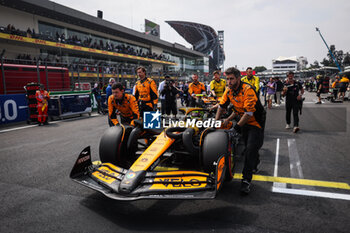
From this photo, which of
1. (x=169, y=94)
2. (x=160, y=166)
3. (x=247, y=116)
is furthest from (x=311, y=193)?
(x=169, y=94)

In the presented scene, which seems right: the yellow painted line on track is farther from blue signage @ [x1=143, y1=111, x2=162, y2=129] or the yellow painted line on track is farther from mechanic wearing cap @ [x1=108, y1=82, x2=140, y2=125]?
mechanic wearing cap @ [x1=108, y1=82, x2=140, y2=125]

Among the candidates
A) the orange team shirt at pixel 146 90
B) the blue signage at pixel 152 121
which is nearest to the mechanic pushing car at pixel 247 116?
the blue signage at pixel 152 121

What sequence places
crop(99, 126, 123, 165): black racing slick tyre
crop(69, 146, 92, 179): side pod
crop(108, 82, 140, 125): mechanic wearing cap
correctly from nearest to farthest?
1. crop(69, 146, 92, 179): side pod
2. crop(99, 126, 123, 165): black racing slick tyre
3. crop(108, 82, 140, 125): mechanic wearing cap

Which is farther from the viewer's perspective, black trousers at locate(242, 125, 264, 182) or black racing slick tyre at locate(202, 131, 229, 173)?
black trousers at locate(242, 125, 264, 182)

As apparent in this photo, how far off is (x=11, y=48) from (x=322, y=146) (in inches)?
1031

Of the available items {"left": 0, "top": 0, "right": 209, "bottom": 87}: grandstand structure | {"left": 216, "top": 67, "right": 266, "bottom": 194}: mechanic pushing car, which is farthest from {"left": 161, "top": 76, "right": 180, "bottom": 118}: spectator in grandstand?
{"left": 0, "top": 0, "right": 209, "bottom": 87}: grandstand structure

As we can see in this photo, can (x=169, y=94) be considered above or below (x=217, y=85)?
below

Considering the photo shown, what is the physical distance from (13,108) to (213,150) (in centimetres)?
991

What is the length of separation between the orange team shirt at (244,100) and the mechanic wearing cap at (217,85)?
3.66m

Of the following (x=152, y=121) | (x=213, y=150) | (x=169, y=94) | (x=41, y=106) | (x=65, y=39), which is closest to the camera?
(x=213, y=150)

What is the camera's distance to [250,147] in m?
3.44

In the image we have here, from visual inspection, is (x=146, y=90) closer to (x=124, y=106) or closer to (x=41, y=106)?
(x=124, y=106)

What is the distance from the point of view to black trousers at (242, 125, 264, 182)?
3.31 m

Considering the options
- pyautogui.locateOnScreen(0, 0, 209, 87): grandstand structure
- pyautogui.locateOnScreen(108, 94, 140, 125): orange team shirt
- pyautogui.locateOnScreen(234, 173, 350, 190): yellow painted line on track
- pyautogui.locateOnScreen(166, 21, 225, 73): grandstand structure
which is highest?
pyautogui.locateOnScreen(166, 21, 225, 73): grandstand structure
